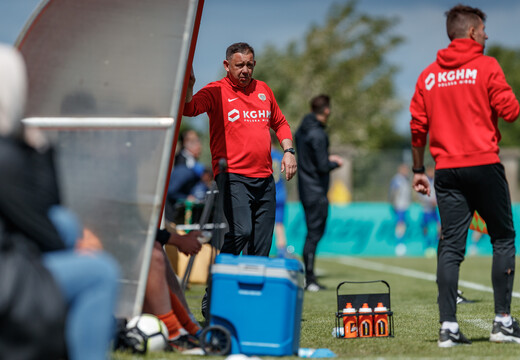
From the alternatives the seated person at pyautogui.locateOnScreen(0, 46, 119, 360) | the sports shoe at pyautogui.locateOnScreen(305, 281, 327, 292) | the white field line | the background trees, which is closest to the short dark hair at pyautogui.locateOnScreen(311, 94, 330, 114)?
the sports shoe at pyautogui.locateOnScreen(305, 281, 327, 292)

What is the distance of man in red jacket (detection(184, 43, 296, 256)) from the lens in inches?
230

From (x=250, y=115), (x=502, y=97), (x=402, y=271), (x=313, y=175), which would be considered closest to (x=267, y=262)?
(x=250, y=115)

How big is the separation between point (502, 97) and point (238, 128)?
1.95 meters

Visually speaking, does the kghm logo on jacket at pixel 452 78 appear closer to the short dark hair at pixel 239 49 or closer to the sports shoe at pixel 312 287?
the short dark hair at pixel 239 49

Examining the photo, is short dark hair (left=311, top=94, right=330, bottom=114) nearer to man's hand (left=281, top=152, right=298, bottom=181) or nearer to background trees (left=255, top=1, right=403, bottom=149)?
man's hand (left=281, top=152, right=298, bottom=181)

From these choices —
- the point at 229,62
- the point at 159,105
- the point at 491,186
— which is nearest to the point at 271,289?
the point at 159,105

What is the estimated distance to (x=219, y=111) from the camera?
5.93m

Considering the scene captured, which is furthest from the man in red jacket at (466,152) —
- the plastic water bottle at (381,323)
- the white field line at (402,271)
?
the white field line at (402,271)

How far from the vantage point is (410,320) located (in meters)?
6.63

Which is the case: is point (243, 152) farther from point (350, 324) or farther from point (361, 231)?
point (361, 231)

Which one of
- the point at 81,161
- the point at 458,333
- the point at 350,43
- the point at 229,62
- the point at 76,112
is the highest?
the point at 350,43

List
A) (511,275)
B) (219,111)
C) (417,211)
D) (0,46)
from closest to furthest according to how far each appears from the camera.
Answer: (0,46)
(511,275)
(219,111)
(417,211)

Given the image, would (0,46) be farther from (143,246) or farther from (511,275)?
(511,275)

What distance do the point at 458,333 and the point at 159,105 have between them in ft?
8.14
